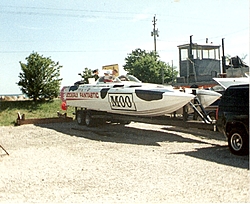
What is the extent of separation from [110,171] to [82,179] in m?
0.75

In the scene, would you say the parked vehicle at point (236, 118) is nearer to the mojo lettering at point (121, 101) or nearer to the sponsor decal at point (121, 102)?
the sponsor decal at point (121, 102)

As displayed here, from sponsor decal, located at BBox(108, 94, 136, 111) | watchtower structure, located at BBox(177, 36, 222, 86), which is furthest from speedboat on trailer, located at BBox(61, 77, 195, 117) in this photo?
watchtower structure, located at BBox(177, 36, 222, 86)

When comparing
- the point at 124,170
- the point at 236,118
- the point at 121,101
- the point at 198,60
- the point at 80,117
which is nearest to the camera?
the point at 124,170

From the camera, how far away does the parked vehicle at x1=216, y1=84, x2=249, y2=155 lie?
778 centimetres

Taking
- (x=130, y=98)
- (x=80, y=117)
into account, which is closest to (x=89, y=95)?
(x=80, y=117)

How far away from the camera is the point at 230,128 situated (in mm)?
8227

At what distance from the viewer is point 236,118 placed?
7992mm

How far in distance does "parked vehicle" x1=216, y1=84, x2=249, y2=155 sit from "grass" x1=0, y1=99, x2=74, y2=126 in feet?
44.6

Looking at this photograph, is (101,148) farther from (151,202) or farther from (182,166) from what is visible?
(151,202)

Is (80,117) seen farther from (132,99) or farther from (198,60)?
(198,60)

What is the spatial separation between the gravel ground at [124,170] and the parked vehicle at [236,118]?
302mm

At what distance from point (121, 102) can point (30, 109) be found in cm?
1089

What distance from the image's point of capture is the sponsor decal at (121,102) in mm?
12258

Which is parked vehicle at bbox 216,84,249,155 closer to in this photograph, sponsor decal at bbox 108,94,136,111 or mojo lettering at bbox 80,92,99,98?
sponsor decal at bbox 108,94,136,111
